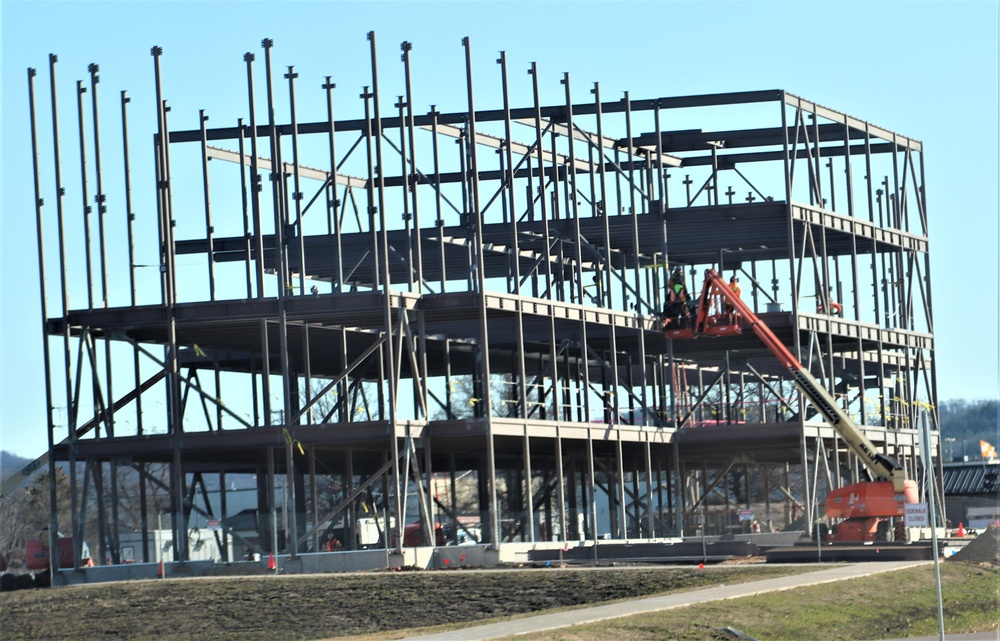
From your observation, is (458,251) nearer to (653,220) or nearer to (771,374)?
(653,220)

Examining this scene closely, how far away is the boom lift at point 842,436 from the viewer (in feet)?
153

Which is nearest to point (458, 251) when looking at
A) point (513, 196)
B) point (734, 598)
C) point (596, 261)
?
point (596, 261)

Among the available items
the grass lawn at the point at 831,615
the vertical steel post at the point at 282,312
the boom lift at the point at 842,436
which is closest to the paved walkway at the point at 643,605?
the grass lawn at the point at 831,615

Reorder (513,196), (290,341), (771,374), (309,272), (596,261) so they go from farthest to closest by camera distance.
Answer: (771,374) → (309,272) → (596,261) → (290,341) → (513,196)

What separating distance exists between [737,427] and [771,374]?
21.3m

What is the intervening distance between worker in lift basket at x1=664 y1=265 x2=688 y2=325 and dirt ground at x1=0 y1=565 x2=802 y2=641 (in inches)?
690

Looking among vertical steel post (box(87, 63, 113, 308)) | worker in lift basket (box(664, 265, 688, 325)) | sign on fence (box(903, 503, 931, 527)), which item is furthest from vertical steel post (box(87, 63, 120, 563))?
sign on fence (box(903, 503, 931, 527))

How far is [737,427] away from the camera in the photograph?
57344mm

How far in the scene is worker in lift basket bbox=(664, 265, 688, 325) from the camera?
55.5 m

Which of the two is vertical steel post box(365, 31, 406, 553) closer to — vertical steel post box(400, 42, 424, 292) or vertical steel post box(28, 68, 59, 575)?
vertical steel post box(400, 42, 424, 292)

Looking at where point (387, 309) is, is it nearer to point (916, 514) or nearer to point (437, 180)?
point (437, 180)

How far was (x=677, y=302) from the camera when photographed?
55.5 meters

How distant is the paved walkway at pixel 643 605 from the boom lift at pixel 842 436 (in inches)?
449

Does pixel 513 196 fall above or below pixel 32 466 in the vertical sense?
above
